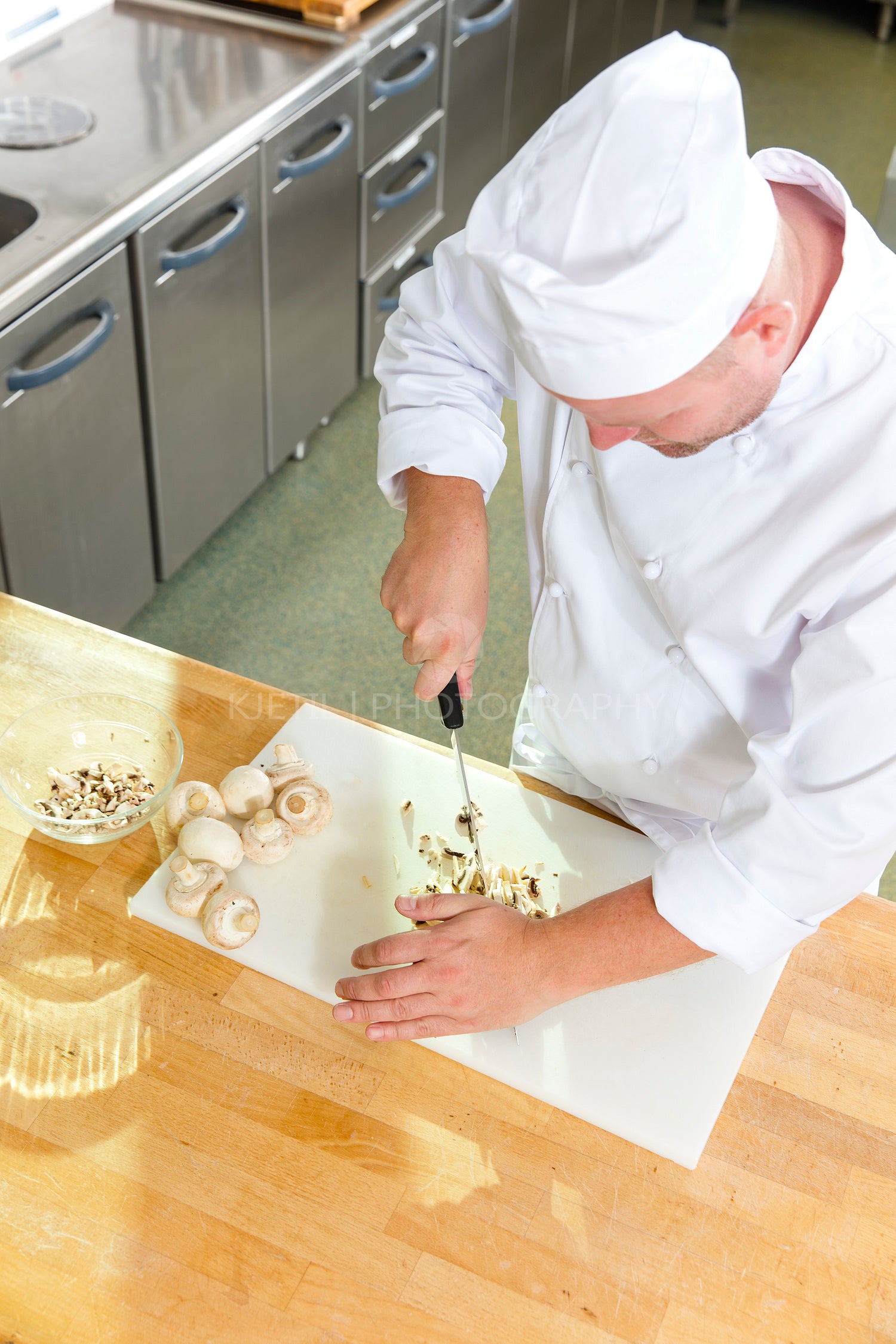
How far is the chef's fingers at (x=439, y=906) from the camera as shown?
36.5 inches

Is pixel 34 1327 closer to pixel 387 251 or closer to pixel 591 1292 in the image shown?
pixel 591 1292

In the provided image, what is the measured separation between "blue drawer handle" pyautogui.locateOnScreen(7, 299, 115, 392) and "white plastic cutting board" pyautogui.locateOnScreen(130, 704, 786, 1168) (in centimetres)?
82

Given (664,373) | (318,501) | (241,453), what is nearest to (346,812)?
(664,373)

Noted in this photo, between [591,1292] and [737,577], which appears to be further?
[737,577]

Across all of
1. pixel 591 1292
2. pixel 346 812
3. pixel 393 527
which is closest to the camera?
pixel 591 1292

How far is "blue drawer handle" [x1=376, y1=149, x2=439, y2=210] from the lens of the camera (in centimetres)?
257

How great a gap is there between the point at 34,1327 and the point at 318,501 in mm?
2107

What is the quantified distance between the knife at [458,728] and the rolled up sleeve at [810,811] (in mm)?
202

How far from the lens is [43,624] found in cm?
121

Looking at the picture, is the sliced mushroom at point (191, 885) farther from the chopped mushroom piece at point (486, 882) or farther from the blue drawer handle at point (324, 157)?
the blue drawer handle at point (324, 157)

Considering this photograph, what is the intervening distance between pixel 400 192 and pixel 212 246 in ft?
2.65

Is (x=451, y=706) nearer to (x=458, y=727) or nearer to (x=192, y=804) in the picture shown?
(x=458, y=727)

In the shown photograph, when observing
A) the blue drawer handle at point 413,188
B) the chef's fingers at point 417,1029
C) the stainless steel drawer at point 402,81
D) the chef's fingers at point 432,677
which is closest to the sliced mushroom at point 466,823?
the chef's fingers at point 432,677

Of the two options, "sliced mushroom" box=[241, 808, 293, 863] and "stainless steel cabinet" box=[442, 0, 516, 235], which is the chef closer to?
"sliced mushroom" box=[241, 808, 293, 863]
